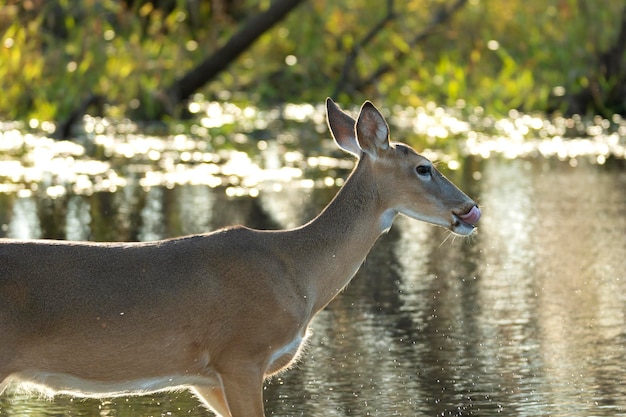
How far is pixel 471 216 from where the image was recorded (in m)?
7.70

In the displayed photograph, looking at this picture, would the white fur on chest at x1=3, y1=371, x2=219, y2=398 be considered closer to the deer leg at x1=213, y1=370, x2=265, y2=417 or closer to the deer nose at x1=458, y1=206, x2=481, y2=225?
the deer leg at x1=213, y1=370, x2=265, y2=417

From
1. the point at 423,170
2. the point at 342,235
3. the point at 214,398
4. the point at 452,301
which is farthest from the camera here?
the point at 452,301

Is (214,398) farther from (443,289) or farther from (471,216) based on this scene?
(443,289)

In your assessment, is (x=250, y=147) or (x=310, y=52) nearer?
(x=250, y=147)

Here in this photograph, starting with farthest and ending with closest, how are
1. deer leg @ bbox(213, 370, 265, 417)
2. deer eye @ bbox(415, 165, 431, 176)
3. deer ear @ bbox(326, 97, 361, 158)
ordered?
1. deer ear @ bbox(326, 97, 361, 158)
2. deer eye @ bbox(415, 165, 431, 176)
3. deer leg @ bbox(213, 370, 265, 417)

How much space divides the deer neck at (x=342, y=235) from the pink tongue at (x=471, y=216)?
13.8 inches

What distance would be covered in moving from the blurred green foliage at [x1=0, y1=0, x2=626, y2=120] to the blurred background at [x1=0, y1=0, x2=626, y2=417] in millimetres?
48

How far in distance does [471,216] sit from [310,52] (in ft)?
57.9

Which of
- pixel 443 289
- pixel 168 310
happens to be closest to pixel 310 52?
pixel 443 289

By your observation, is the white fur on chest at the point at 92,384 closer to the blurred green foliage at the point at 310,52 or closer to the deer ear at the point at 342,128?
the deer ear at the point at 342,128

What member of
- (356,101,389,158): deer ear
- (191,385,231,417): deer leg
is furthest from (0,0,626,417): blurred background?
(356,101,389,158): deer ear

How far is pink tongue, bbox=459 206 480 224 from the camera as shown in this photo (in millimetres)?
7695

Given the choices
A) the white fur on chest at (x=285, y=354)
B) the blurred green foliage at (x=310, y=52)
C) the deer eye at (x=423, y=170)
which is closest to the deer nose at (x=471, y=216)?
the deer eye at (x=423, y=170)

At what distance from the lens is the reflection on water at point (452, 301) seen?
8.09 metres
